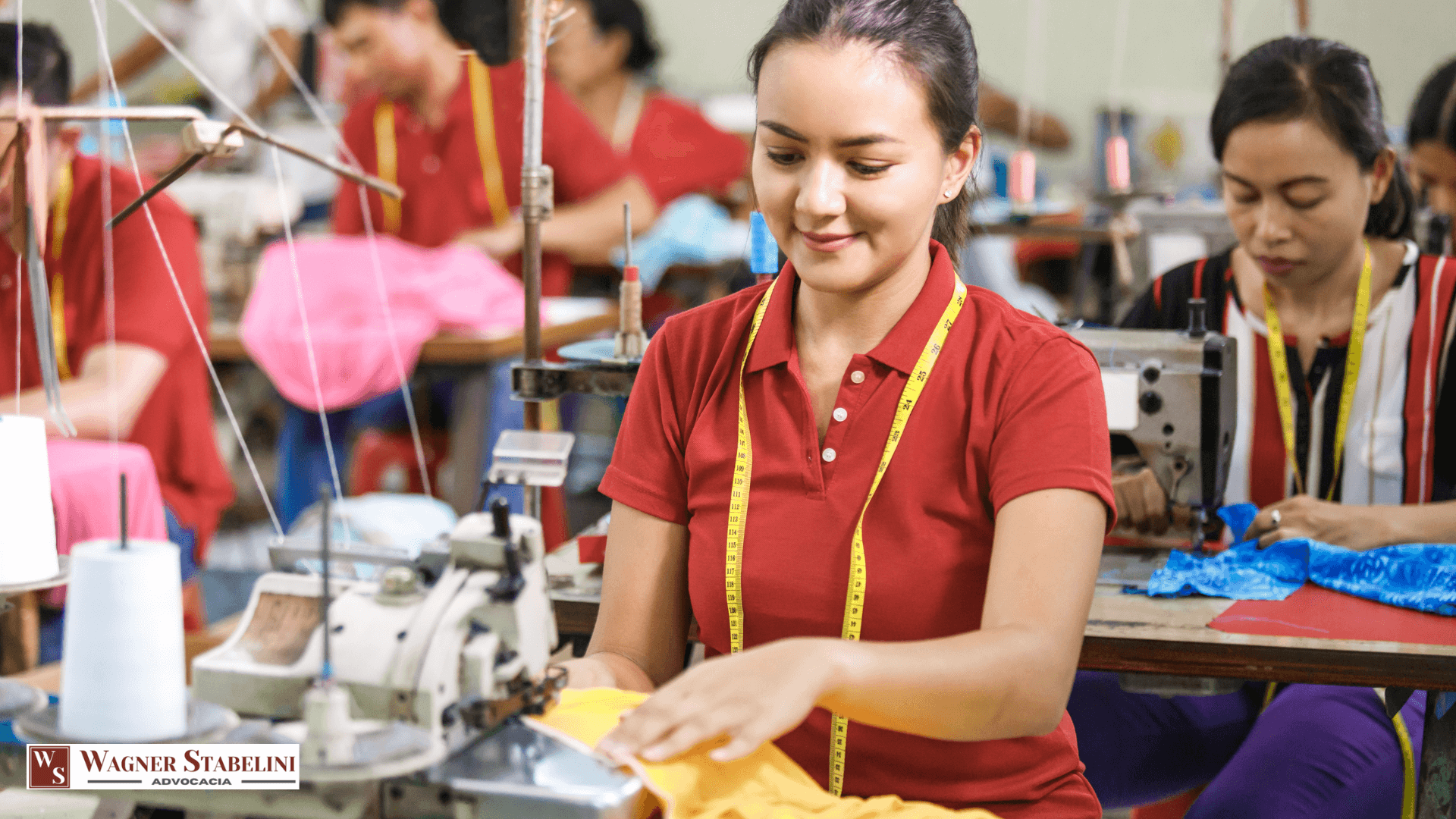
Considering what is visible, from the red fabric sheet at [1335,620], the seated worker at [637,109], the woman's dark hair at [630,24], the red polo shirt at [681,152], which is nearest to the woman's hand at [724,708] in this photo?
the red fabric sheet at [1335,620]

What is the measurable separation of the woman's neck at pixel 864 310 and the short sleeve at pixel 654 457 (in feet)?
0.48

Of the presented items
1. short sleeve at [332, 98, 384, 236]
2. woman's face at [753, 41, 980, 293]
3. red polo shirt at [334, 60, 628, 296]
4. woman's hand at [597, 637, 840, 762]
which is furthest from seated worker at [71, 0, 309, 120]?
woman's hand at [597, 637, 840, 762]

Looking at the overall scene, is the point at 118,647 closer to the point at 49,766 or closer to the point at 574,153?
the point at 49,766

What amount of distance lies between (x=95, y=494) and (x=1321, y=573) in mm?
1776

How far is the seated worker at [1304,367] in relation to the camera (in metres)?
1.76

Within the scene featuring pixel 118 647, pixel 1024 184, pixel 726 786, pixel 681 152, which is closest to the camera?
pixel 118 647

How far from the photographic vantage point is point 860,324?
1335 mm

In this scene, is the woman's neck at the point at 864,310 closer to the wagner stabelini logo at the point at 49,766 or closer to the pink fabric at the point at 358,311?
the wagner stabelini logo at the point at 49,766

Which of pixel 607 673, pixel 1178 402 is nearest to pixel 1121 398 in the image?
pixel 1178 402

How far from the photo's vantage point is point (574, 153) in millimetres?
3719

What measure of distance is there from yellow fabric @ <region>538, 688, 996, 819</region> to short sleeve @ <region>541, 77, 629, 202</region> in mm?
2668

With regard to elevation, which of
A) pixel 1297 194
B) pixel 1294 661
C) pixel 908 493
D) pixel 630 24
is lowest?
pixel 1294 661

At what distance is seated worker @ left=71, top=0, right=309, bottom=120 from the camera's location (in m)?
5.13

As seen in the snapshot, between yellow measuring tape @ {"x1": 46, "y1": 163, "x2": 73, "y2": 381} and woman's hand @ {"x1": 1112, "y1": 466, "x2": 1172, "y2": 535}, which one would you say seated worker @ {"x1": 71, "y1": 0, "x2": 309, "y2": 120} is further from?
woman's hand @ {"x1": 1112, "y1": 466, "x2": 1172, "y2": 535}
